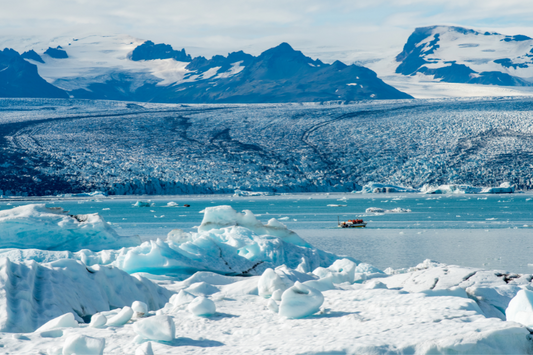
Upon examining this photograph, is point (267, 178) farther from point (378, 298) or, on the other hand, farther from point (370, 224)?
point (378, 298)

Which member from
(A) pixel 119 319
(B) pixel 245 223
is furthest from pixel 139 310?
(B) pixel 245 223

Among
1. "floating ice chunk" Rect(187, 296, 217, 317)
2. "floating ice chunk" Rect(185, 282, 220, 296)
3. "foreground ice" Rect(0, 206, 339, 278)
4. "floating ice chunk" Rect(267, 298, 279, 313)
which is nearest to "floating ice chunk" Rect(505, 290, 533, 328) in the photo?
"floating ice chunk" Rect(267, 298, 279, 313)

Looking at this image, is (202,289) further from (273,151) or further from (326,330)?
(273,151)

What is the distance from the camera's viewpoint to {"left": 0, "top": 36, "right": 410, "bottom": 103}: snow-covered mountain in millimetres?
114688

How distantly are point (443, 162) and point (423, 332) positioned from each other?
38.6 metres

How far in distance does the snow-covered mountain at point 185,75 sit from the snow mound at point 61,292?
10566 cm

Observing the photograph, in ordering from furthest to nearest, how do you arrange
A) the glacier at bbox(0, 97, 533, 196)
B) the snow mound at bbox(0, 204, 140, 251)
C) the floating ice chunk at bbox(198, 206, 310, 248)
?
the glacier at bbox(0, 97, 533, 196), the floating ice chunk at bbox(198, 206, 310, 248), the snow mound at bbox(0, 204, 140, 251)

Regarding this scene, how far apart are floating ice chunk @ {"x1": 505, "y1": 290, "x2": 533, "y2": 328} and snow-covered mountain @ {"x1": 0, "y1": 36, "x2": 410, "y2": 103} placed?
107 metres

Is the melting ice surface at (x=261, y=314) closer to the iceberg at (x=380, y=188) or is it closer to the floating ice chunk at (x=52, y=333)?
the floating ice chunk at (x=52, y=333)

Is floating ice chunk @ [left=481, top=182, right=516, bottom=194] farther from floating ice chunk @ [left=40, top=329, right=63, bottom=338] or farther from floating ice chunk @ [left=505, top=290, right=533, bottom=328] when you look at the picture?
floating ice chunk @ [left=40, top=329, right=63, bottom=338]

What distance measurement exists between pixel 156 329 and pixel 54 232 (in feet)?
20.3

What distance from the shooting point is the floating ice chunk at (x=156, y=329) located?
2.97 metres

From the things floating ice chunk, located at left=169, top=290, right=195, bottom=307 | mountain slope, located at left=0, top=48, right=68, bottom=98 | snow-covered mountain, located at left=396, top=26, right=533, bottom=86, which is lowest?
floating ice chunk, located at left=169, top=290, right=195, bottom=307

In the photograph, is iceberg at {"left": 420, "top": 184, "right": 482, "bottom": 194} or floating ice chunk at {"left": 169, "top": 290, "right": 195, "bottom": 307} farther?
iceberg at {"left": 420, "top": 184, "right": 482, "bottom": 194}
